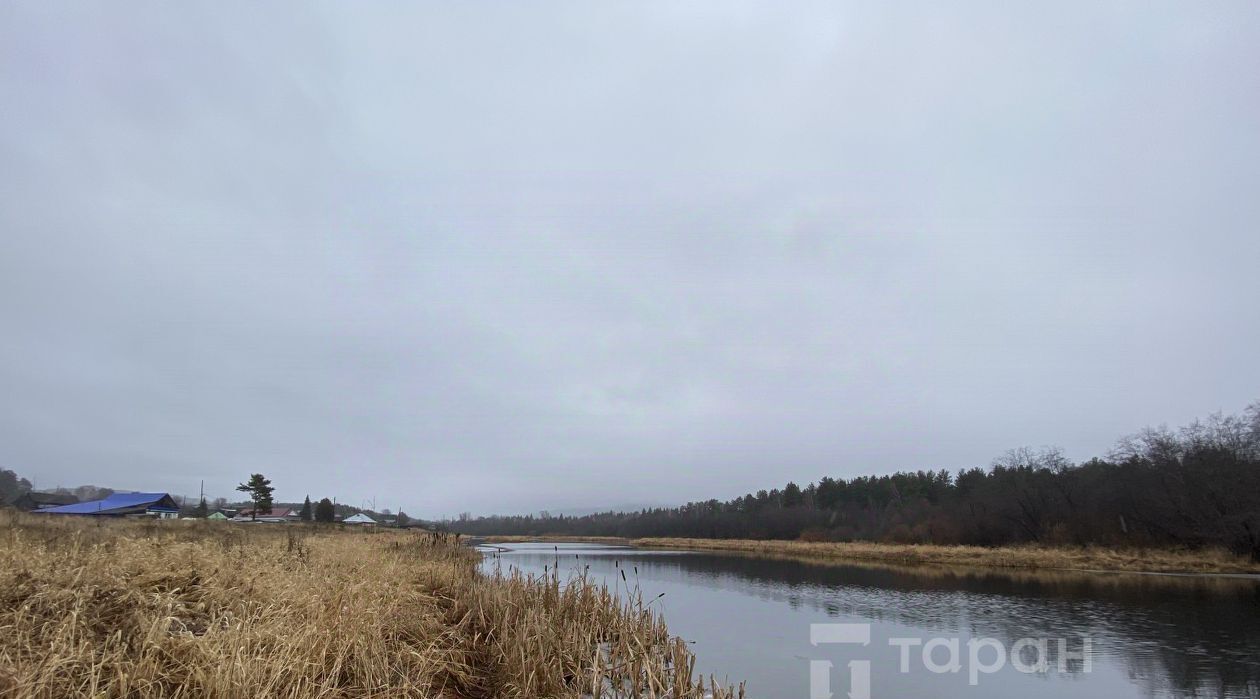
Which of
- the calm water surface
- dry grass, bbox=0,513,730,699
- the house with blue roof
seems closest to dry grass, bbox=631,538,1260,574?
the calm water surface

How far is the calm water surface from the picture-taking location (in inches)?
447

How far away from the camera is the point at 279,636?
551cm

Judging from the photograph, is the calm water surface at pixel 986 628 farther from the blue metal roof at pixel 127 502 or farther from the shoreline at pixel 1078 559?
the blue metal roof at pixel 127 502

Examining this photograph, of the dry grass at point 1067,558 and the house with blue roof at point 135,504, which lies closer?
the dry grass at point 1067,558

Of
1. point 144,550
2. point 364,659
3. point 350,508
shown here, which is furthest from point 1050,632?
point 350,508

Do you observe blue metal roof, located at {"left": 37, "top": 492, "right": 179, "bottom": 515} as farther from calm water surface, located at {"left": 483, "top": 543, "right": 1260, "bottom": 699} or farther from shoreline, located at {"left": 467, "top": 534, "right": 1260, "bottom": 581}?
shoreline, located at {"left": 467, "top": 534, "right": 1260, "bottom": 581}

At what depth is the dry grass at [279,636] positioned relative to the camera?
4680 millimetres

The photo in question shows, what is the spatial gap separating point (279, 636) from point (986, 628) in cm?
1745

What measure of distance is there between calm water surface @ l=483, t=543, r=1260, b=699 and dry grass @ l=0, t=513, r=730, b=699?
1727mm

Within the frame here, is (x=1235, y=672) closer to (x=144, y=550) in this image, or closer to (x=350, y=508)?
(x=144, y=550)

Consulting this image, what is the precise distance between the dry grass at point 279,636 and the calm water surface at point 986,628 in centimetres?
173

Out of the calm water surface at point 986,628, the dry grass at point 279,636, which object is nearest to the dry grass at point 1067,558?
the calm water surface at point 986,628

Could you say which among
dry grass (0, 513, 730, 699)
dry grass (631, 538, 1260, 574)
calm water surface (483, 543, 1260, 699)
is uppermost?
dry grass (0, 513, 730, 699)

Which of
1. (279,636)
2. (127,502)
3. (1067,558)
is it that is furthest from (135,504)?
(1067,558)
